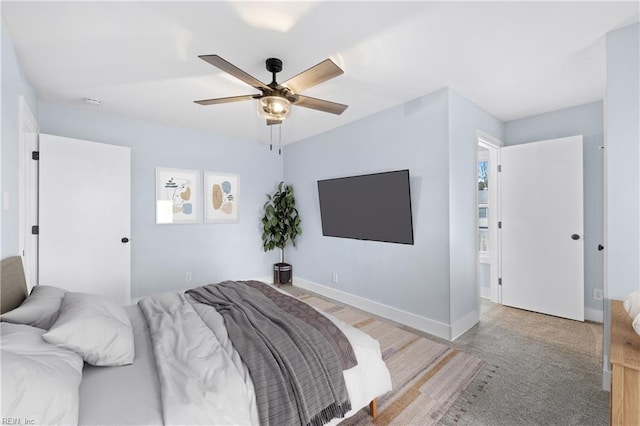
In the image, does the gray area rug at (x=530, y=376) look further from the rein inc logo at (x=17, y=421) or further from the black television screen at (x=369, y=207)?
the rein inc logo at (x=17, y=421)

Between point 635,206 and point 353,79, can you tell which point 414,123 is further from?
point 635,206

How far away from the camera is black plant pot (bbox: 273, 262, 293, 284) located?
480cm

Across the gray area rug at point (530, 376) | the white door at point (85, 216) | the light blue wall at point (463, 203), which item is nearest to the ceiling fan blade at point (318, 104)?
the light blue wall at point (463, 203)

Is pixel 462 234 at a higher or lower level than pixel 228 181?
lower

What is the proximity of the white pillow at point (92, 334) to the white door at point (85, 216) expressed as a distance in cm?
193

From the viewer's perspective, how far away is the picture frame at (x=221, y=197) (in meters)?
4.31

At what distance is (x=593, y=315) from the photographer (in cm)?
321

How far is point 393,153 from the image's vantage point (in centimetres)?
333

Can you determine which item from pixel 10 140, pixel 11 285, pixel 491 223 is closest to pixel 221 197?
pixel 10 140

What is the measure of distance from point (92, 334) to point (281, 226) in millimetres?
3510

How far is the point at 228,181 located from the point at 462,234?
136 inches

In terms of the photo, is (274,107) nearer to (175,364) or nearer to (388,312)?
(175,364)

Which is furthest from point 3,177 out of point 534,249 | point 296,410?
point 534,249

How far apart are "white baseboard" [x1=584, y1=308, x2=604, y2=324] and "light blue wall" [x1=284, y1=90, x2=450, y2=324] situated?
186 centimetres
